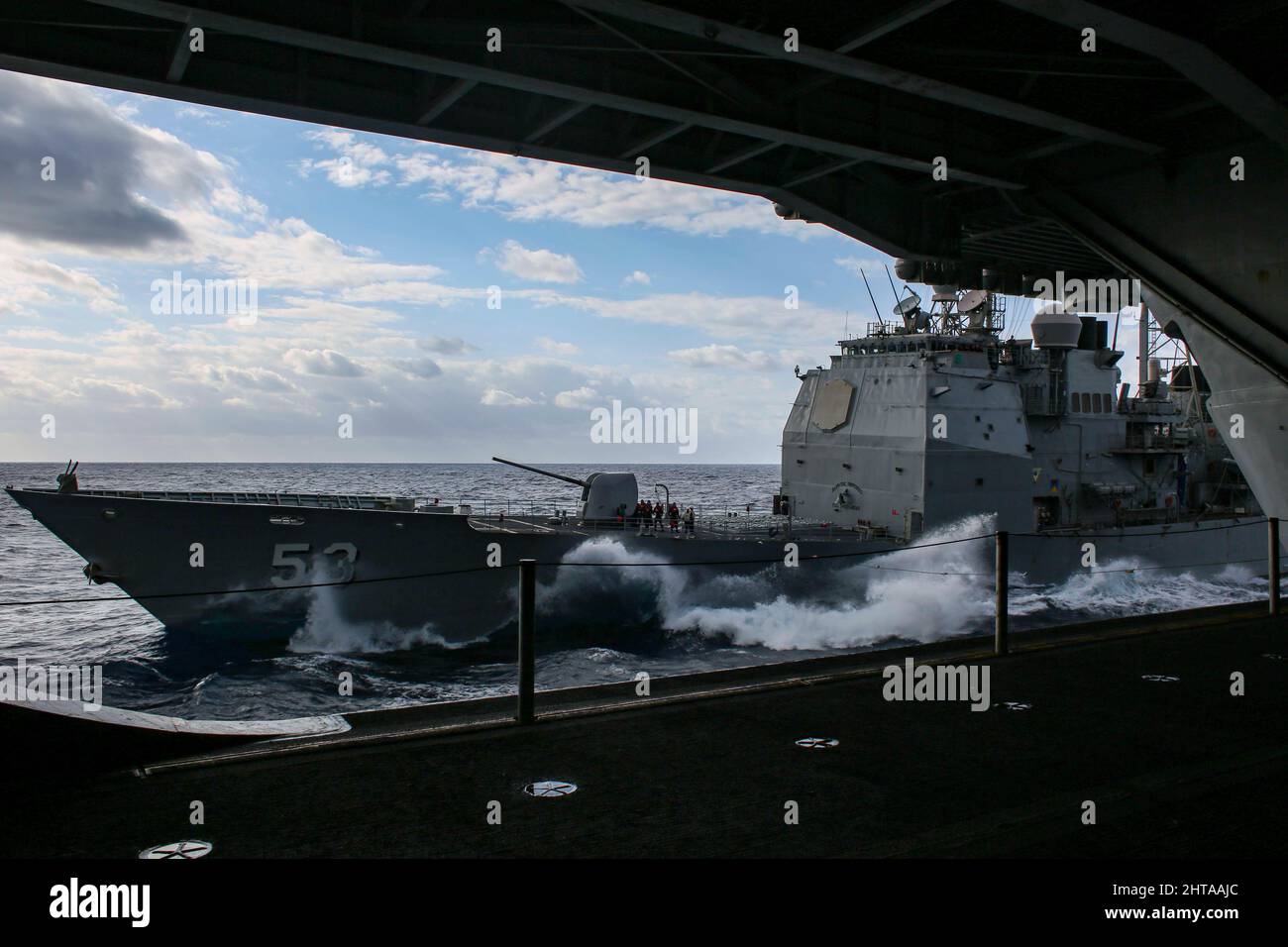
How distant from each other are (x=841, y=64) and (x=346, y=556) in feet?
43.8

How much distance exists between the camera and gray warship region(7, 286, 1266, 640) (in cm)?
1738

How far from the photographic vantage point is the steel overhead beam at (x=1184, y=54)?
698 cm

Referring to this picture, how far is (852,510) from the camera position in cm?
2314

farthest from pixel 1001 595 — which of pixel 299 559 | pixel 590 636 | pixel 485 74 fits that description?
pixel 299 559

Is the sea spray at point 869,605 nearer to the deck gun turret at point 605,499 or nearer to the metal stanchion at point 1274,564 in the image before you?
the deck gun turret at point 605,499

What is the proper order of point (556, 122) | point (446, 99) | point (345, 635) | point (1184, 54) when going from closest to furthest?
point (1184, 54)
point (446, 99)
point (556, 122)
point (345, 635)

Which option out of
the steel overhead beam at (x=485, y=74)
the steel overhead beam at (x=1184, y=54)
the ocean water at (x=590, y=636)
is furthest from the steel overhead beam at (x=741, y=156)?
the ocean water at (x=590, y=636)

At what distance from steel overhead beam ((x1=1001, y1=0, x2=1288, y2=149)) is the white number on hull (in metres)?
14.7

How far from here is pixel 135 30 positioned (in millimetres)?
8188

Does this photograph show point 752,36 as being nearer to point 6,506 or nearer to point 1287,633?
point 1287,633

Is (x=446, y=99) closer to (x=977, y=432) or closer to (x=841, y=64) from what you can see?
(x=841, y=64)

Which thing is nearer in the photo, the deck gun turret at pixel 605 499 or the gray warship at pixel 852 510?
the gray warship at pixel 852 510

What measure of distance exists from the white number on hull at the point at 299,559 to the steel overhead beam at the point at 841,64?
38.4ft
